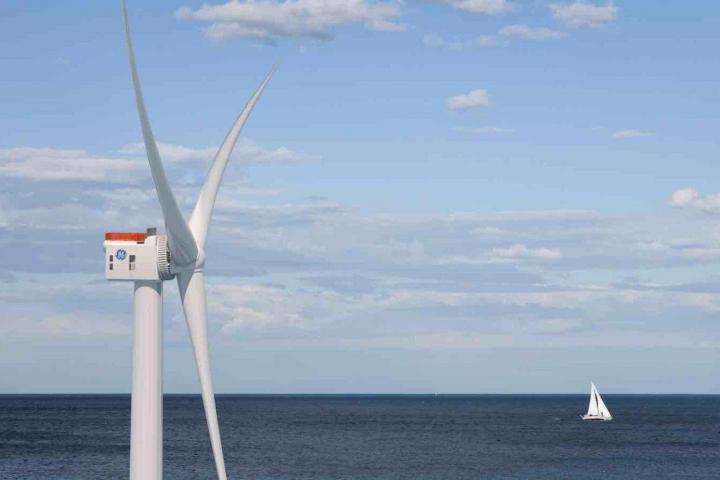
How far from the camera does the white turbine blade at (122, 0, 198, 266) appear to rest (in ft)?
119

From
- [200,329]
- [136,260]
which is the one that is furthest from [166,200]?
[200,329]

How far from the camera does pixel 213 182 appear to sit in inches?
1973

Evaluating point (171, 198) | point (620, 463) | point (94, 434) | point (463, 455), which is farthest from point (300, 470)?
point (171, 198)

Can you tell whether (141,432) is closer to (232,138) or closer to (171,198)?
(171,198)

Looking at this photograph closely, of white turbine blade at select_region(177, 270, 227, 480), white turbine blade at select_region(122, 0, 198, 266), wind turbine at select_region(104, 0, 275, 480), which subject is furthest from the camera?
white turbine blade at select_region(177, 270, 227, 480)

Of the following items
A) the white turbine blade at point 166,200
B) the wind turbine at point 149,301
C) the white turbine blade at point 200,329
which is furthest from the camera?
the white turbine blade at point 200,329

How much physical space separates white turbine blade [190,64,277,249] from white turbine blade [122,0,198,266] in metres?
2.51

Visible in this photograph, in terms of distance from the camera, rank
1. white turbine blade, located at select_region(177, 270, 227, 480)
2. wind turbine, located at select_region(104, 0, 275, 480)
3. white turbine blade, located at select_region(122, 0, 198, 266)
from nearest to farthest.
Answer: white turbine blade, located at select_region(122, 0, 198, 266)
wind turbine, located at select_region(104, 0, 275, 480)
white turbine blade, located at select_region(177, 270, 227, 480)

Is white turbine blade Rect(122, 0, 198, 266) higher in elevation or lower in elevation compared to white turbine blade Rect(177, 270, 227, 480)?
higher

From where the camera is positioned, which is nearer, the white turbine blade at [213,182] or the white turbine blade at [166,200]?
the white turbine blade at [166,200]

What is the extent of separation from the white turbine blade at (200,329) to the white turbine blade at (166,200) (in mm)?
774

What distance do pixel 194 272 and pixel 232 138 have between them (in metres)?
6.00

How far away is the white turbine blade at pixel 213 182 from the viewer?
4912cm

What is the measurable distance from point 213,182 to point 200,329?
20.3ft
